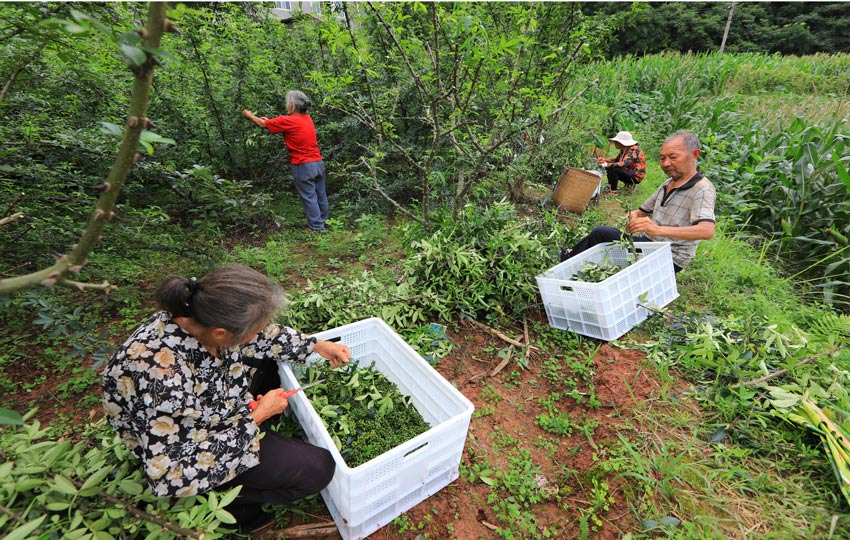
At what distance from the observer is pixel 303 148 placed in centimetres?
469

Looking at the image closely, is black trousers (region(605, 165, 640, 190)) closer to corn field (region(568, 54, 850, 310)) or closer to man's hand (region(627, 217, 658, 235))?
corn field (region(568, 54, 850, 310))

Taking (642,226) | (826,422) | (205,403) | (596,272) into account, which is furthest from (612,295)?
(205,403)

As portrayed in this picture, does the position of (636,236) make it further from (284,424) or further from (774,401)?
(284,424)

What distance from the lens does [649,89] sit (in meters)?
9.88

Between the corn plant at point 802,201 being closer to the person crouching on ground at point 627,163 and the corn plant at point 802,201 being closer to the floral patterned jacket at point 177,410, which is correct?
the person crouching on ground at point 627,163

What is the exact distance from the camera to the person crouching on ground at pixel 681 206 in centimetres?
297

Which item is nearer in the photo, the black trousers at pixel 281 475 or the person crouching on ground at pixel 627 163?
the black trousers at pixel 281 475

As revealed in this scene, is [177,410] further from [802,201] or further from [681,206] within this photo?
[802,201]

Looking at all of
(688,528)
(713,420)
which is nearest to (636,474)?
(688,528)

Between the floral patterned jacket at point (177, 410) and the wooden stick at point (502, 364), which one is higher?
the floral patterned jacket at point (177, 410)

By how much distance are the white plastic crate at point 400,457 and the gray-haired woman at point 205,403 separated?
0.16m

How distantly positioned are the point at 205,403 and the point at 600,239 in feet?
10.6

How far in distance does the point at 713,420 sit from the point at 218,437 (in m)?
2.62

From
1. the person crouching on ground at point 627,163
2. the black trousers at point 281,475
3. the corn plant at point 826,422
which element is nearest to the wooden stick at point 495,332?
the corn plant at point 826,422
